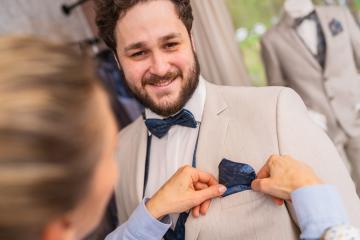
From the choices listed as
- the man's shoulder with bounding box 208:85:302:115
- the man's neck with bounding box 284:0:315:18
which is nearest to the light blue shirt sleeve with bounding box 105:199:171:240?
the man's shoulder with bounding box 208:85:302:115

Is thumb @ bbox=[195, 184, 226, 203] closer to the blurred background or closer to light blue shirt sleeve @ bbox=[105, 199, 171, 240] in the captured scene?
light blue shirt sleeve @ bbox=[105, 199, 171, 240]

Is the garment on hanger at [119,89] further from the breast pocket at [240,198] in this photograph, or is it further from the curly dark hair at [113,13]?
the breast pocket at [240,198]

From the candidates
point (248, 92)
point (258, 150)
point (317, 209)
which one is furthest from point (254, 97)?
point (317, 209)

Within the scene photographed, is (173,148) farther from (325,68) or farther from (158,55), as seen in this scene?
(325,68)

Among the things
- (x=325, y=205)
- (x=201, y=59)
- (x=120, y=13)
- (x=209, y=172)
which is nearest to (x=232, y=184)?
(x=209, y=172)

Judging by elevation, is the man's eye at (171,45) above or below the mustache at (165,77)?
above

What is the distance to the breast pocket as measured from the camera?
91 centimetres

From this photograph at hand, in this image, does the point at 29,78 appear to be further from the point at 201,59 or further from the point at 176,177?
the point at 201,59

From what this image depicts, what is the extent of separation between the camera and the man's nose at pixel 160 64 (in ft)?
3.30

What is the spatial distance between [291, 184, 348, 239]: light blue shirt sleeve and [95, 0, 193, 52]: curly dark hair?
22.2 inches

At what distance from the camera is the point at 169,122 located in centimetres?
109

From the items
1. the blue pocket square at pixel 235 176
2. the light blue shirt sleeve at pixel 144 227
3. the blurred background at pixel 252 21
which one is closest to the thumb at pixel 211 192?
the blue pocket square at pixel 235 176

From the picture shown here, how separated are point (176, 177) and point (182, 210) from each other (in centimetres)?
8

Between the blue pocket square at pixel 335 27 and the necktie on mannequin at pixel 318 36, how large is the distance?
0.13ft
